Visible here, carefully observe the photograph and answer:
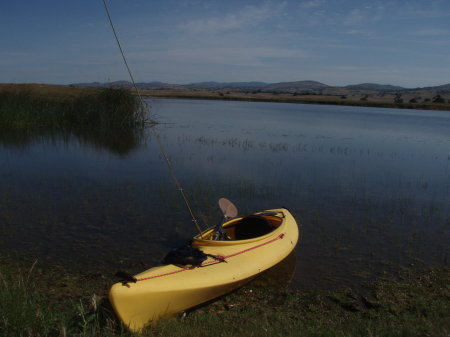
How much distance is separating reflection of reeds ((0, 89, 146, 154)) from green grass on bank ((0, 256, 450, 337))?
17428mm

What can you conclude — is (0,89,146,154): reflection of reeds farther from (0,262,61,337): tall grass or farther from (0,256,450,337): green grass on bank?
(0,262,61,337): tall grass

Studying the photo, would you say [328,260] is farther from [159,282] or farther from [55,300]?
[55,300]

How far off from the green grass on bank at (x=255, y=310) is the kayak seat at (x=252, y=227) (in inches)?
55.1

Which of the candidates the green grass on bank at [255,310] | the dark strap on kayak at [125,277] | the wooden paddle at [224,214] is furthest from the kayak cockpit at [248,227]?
the dark strap on kayak at [125,277]

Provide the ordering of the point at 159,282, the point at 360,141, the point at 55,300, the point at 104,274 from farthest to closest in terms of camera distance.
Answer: the point at 360,141 → the point at 104,274 → the point at 55,300 → the point at 159,282

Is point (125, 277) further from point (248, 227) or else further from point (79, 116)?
point (79, 116)

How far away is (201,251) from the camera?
618 cm

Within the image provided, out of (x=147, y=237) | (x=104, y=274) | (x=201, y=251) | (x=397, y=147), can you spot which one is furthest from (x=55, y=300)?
(x=397, y=147)

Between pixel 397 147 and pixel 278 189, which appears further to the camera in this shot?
pixel 397 147

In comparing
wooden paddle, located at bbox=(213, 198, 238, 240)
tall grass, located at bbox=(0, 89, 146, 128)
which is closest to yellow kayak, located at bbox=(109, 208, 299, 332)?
wooden paddle, located at bbox=(213, 198, 238, 240)

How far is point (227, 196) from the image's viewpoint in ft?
37.8

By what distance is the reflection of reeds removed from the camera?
2409 centimetres

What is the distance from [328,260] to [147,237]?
357cm

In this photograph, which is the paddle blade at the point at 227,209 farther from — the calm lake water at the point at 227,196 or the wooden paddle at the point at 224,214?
the calm lake water at the point at 227,196
